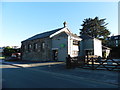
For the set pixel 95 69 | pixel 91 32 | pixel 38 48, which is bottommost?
pixel 95 69

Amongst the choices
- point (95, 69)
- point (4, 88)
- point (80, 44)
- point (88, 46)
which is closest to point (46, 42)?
point (80, 44)

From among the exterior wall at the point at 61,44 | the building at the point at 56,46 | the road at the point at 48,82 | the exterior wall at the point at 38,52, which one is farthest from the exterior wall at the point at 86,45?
the road at the point at 48,82

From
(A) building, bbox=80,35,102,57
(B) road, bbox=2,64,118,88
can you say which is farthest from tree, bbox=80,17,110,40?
(B) road, bbox=2,64,118,88

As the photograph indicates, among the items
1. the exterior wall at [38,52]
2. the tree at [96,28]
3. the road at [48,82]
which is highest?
the tree at [96,28]

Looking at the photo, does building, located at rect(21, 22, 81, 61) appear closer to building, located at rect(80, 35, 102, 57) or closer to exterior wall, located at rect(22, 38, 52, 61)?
exterior wall, located at rect(22, 38, 52, 61)

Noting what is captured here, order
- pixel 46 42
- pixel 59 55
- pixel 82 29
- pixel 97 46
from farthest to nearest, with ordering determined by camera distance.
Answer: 1. pixel 82 29
2. pixel 97 46
3. pixel 46 42
4. pixel 59 55

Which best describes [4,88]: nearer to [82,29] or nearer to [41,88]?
[41,88]

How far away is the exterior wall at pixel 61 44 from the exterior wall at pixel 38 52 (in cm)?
144

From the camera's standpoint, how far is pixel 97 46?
30.5 m

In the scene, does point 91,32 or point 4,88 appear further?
point 91,32

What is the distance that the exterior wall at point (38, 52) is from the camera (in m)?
25.8

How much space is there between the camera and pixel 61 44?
2442 cm

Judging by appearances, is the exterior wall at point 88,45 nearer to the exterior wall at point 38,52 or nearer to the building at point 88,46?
the building at point 88,46

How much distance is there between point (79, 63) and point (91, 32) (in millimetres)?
39933
